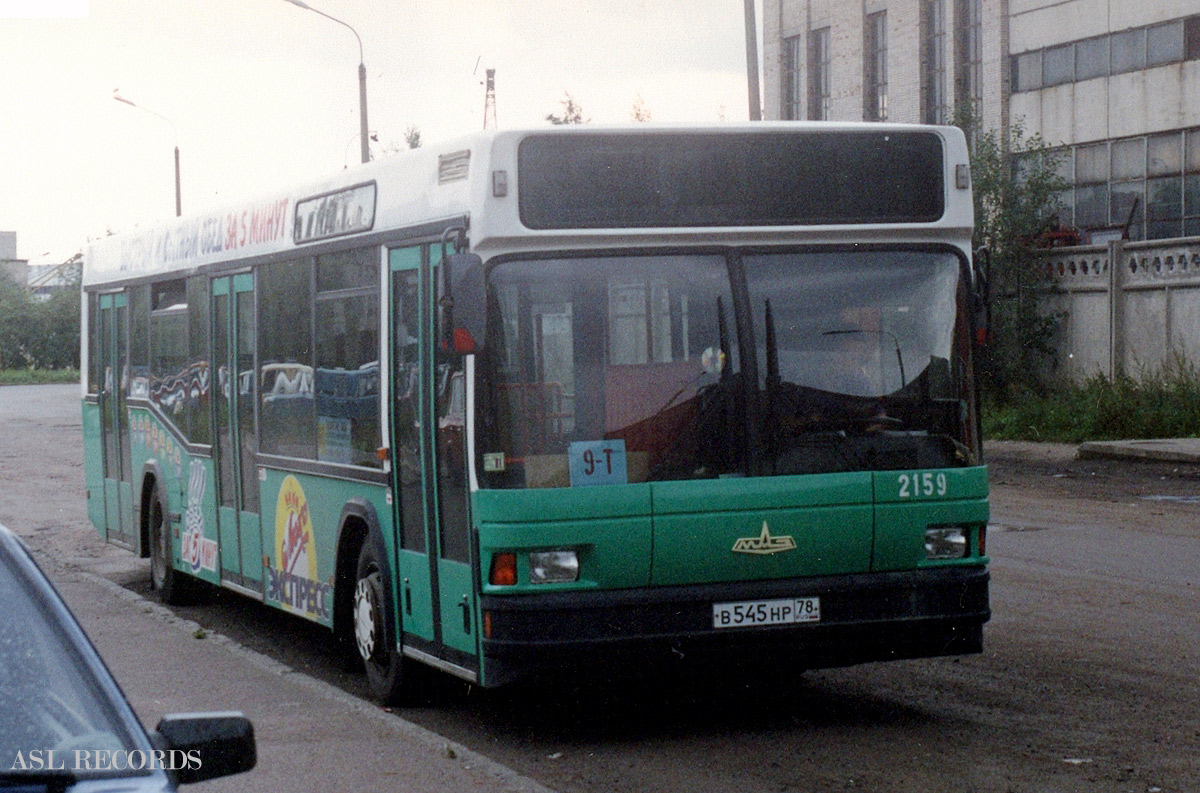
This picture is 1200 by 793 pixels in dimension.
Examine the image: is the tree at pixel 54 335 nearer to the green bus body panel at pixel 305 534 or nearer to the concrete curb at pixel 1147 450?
the concrete curb at pixel 1147 450

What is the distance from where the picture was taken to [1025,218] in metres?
33.5

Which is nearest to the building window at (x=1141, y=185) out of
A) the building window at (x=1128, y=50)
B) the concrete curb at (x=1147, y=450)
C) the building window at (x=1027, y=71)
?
the building window at (x=1128, y=50)

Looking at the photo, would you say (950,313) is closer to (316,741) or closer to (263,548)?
(316,741)

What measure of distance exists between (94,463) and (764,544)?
942cm

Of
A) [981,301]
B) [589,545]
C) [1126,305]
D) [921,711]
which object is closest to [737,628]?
[589,545]

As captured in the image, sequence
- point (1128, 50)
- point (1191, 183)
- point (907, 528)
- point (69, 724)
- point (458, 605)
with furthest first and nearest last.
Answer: point (1128, 50) < point (1191, 183) < point (458, 605) < point (907, 528) < point (69, 724)

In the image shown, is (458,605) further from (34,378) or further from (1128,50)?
(34,378)

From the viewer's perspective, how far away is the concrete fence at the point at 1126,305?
29.7 m

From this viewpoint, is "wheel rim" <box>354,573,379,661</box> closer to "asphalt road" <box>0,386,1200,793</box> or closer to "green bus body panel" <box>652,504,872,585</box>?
"asphalt road" <box>0,386,1200,793</box>

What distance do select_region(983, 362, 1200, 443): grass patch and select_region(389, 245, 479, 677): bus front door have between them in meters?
20.1

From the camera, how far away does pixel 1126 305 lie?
31.1m

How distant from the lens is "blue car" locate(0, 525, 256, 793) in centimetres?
314

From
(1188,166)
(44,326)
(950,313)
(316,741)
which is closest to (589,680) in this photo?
(316,741)

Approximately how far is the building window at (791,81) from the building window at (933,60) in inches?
200
